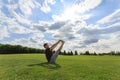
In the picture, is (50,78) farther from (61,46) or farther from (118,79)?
(61,46)

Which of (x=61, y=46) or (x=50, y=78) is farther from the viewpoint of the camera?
(x=61, y=46)

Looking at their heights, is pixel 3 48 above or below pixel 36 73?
above

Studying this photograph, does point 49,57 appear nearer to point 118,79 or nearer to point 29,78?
point 29,78

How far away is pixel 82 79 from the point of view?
50.6 ft

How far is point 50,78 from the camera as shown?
15.8 m

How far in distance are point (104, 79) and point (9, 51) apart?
344ft

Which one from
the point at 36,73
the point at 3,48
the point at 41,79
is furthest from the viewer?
the point at 3,48

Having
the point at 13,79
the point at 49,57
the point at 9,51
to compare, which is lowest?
the point at 13,79

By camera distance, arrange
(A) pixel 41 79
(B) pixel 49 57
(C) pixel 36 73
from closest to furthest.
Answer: (A) pixel 41 79, (C) pixel 36 73, (B) pixel 49 57

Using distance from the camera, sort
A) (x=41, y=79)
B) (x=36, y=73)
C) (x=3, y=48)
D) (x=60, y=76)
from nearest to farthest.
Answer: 1. (x=41, y=79)
2. (x=60, y=76)
3. (x=36, y=73)
4. (x=3, y=48)

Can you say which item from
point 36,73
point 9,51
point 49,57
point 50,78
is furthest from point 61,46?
point 9,51

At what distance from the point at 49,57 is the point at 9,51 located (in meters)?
95.1

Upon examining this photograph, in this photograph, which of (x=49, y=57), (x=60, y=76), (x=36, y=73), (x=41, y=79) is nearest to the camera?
(x=41, y=79)

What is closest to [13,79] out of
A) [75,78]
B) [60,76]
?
[60,76]
